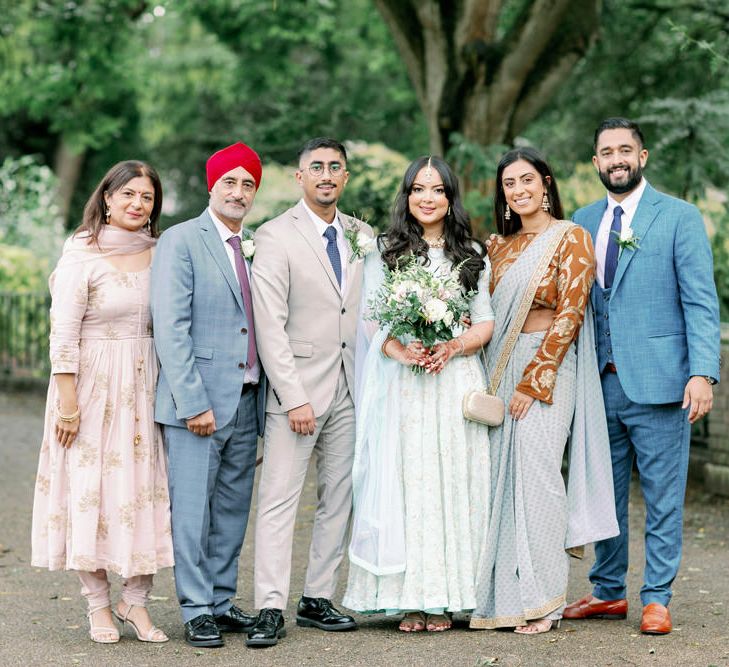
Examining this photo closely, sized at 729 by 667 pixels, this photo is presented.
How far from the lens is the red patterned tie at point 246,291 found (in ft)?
19.0

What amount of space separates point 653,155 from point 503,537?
22.1 ft

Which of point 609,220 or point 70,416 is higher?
point 609,220

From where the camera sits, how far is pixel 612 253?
6.00 metres

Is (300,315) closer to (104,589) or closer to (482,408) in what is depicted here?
(482,408)

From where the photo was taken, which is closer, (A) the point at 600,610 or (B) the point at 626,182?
(B) the point at 626,182

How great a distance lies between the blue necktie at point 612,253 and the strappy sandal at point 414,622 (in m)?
1.92

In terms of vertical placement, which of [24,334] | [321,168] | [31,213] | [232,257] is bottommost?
[24,334]

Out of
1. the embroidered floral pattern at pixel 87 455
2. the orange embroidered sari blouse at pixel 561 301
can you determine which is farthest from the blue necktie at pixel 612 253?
the embroidered floral pattern at pixel 87 455

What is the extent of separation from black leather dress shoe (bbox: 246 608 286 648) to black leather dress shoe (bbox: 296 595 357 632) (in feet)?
0.66

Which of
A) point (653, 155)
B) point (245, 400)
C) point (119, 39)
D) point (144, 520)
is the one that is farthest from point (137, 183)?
point (119, 39)

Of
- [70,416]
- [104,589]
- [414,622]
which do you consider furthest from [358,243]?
[104,589]

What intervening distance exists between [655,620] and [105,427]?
9.38ft

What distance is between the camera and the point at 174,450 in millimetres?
5680

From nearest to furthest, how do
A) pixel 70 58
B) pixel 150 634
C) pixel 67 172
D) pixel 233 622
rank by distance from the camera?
pixel 150 634 < pixel 233 622 < pixel 70 58 < pixel 67 172
